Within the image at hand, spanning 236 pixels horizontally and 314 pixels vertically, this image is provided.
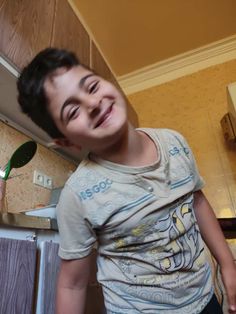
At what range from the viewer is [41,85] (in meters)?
0.53

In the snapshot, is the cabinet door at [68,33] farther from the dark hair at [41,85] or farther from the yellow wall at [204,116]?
the yellow wall at [204,116]

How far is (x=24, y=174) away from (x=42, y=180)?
12 cm

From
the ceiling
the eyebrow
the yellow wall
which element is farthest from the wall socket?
the ceiling

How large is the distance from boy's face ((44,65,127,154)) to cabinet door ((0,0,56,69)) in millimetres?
386

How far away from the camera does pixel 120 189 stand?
1.71ft

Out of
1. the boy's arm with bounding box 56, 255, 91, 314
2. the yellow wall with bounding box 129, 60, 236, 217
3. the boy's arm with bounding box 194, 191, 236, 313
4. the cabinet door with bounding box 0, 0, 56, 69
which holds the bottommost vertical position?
A: the yellow wall with bounding box 129, 60, 236, 217

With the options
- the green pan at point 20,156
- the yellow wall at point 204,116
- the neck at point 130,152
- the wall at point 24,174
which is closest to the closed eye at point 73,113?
the neck at point 130,152

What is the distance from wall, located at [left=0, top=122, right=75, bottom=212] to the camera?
108cm

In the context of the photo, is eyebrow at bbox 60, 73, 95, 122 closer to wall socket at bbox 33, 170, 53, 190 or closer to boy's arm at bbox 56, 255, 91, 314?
boy's arm at bbox 56, 255, 91, 314

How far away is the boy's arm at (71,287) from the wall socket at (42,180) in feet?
2.44

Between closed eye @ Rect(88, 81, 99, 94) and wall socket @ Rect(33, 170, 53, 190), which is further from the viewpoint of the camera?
wall socket @ Rect(33, 170, 53, 190)

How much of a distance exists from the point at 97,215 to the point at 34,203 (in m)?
→ 0.76

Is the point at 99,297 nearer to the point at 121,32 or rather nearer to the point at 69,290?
the point at 69,290

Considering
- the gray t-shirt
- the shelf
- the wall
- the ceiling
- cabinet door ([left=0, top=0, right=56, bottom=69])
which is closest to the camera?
the gray t-shirt
